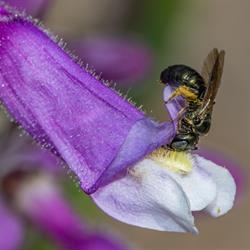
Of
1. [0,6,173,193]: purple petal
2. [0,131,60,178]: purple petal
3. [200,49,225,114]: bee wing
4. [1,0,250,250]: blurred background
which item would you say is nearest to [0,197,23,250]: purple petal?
[0,131,60,178]: purple petal

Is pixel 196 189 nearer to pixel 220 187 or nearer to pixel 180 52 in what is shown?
pixel 220 187

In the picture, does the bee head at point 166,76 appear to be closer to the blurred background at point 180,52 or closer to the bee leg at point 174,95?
the bee leg at point 174,95

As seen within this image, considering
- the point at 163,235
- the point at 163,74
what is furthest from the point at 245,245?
the point at 163,74

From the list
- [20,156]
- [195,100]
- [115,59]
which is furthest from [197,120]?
[115,59]

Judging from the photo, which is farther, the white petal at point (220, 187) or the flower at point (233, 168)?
the flower at point (233, 168)

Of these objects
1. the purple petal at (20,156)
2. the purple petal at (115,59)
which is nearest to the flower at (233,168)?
the purple petal at (115,59)

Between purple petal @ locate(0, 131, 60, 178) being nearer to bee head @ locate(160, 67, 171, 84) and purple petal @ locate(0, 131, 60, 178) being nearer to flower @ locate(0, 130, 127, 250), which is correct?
flower @ locate(0, 130, 127, 250)
